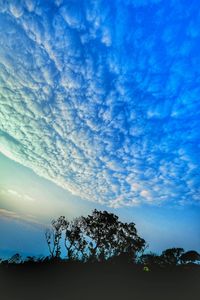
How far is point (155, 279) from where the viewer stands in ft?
89.7

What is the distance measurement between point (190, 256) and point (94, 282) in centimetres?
3917

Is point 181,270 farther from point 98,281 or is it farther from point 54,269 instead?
point 54,269

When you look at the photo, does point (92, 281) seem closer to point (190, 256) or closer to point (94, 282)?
point (94, 282)

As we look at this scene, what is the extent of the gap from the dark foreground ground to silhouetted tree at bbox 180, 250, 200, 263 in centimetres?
2534

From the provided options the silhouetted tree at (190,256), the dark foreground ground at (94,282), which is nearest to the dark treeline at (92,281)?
the dark foreground ground at (94,282)

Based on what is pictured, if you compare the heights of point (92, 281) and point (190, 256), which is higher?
point (190, 256)

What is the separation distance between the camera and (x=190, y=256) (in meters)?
56.6

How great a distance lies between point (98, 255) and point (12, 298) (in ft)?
101

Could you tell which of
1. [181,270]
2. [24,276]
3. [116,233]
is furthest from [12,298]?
[116,233]

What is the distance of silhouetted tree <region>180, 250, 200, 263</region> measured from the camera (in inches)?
2159

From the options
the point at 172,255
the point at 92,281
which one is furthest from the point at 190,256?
the point at 92,281

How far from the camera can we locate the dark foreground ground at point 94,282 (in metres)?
22.5

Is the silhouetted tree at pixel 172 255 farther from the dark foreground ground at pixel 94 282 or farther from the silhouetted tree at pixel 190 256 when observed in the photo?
the dark foreground ground at pixel 94 282

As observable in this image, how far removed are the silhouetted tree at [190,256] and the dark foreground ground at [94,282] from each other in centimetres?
2534
